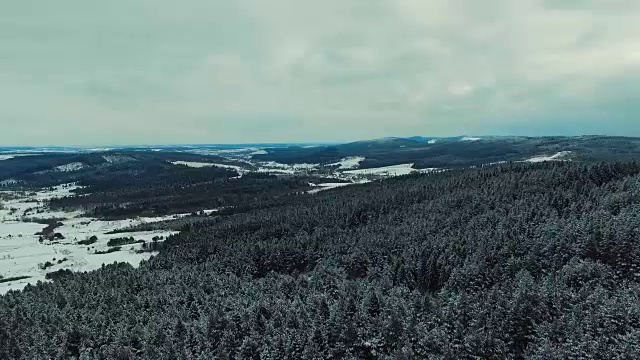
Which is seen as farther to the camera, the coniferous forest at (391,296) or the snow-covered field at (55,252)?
the snow-covered field at (55,252)

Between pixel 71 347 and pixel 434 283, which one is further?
pixel 434 283

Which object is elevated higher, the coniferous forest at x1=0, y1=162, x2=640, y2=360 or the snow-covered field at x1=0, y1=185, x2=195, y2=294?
the coniferous forest at x1=0, y1=162, x2=640, y2=360

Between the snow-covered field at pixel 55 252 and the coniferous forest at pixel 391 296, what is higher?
the coniferous forest at pixel 391 296

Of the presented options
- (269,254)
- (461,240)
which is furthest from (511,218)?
(269,254)

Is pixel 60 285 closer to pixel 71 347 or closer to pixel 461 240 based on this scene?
pixel 71 347

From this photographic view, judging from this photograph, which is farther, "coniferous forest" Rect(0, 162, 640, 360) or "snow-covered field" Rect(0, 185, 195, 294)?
"snow-covered field" Rect(0, 185, 195, 294)

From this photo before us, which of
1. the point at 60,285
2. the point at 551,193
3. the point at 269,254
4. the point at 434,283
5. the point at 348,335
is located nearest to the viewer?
the point at 348,335

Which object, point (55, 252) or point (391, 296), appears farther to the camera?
point (55, 252)

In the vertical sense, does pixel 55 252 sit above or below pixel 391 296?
below
